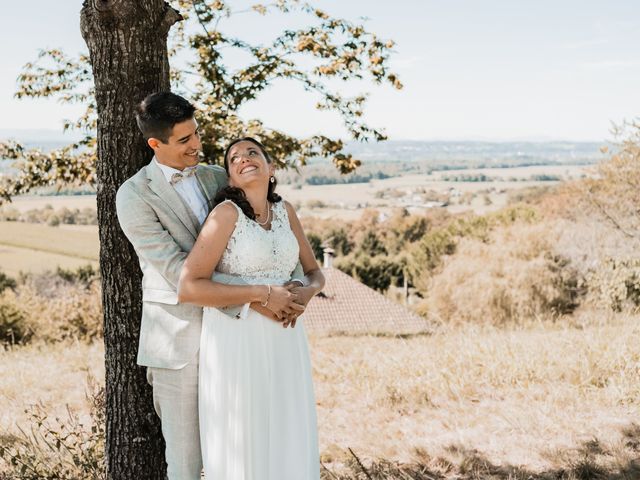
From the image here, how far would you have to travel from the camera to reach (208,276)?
2740mm

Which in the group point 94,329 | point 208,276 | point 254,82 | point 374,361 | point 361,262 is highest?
point 254,82

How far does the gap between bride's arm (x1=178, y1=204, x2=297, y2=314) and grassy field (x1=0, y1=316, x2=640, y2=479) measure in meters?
2.02

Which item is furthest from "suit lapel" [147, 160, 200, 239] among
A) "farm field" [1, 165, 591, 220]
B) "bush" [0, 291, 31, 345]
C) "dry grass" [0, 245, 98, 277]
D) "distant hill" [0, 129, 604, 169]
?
"distant hill" [0, 129, 604, 169]

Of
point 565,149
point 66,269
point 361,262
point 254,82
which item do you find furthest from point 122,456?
point 565,149

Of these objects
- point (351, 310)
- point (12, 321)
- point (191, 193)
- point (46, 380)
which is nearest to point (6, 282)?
point (351, 310)

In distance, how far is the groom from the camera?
285 cm

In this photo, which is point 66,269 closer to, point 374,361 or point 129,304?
point 374,361

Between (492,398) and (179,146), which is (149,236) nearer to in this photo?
(179,146)

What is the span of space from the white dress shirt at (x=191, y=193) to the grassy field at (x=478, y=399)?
2196mm

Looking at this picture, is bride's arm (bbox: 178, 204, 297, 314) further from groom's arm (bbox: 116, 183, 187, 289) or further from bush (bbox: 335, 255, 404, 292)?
bush (bbox: 335, 255, 404, 292)

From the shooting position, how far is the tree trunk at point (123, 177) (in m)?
3.16

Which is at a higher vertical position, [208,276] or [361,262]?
[208,276]

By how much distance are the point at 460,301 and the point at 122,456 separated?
28634 millimetres

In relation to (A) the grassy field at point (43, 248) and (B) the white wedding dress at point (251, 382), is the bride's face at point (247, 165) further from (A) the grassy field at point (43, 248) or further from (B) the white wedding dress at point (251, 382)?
(A) the grassy field at point (43, 248)
